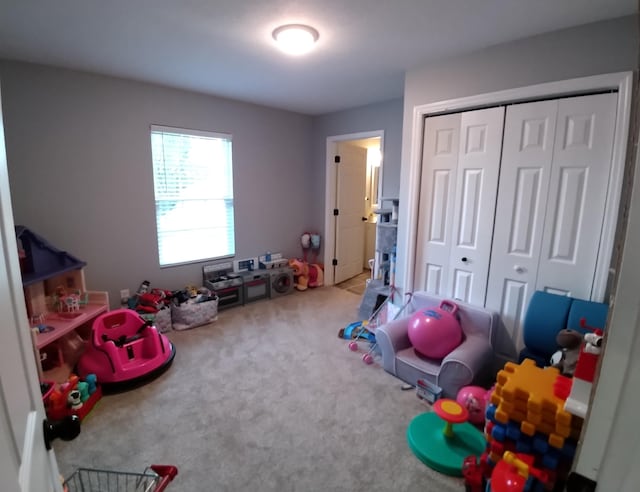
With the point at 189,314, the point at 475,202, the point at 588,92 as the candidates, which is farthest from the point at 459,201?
the point at 189,314

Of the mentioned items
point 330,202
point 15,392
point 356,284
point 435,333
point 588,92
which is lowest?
Result: point 356,284

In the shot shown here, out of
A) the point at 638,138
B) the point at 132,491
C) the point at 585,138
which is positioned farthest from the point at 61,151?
the point at 585,138

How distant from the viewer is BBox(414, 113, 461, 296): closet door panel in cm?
266

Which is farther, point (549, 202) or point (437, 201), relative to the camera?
point (437, 201)

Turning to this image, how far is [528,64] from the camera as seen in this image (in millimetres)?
2197

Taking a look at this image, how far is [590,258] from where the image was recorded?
2117mm

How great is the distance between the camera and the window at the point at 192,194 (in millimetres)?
3490

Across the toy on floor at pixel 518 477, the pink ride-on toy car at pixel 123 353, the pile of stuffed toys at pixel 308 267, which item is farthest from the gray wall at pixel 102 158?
the toy on floor at pixel 518 477

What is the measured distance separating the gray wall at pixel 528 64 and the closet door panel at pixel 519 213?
21 centimetres

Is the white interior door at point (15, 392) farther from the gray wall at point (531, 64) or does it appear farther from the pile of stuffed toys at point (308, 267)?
the pile of stuffed toys at point (308, 267)

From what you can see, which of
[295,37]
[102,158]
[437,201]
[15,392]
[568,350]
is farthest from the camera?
[102,158]

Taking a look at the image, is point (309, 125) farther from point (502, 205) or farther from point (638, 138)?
point (638, 138)

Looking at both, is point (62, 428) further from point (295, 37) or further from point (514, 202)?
point (514, 202)

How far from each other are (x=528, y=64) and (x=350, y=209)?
307 centimetres
